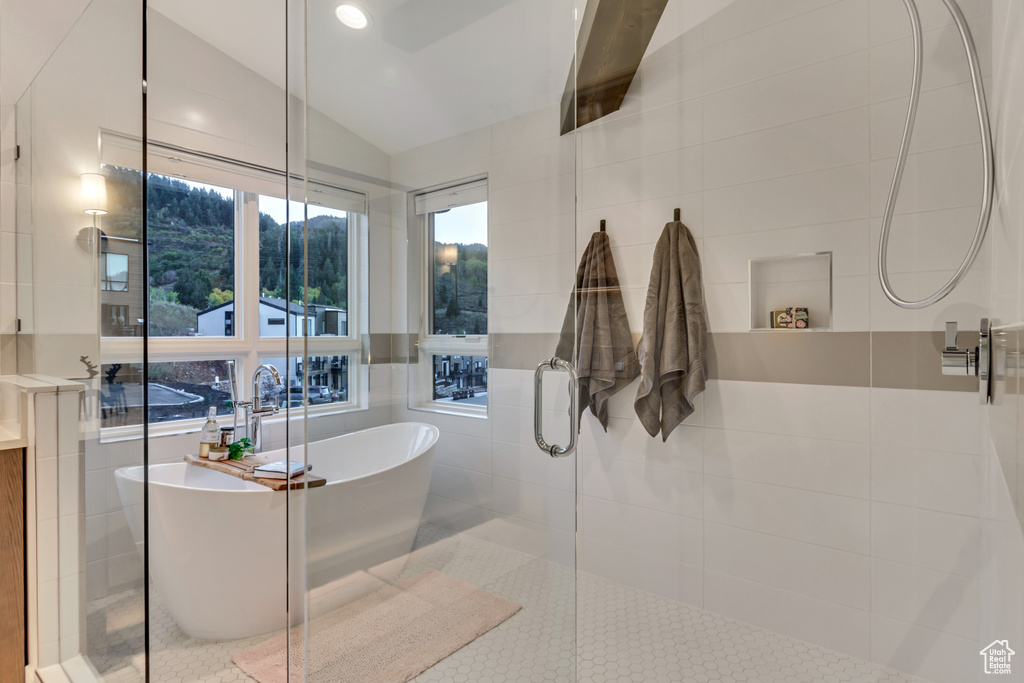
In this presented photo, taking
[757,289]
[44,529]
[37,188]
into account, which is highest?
[37,188]

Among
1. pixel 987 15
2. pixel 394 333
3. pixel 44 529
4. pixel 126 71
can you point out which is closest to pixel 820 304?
pixel 987 15

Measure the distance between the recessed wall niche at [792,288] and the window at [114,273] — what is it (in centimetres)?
205

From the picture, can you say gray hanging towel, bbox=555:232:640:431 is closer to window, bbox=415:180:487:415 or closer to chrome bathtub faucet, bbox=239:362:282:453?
window, bbox=415:180:487:415

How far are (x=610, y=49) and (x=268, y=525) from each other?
2257 millimetres

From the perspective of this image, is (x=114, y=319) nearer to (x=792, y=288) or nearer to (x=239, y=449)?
(x=239, y=449)

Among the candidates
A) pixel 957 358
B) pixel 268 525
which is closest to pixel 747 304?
pixel 957 358

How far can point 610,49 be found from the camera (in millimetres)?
2082

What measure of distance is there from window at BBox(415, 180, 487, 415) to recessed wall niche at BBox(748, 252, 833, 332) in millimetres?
1315

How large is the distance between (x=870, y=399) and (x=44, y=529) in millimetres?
2704

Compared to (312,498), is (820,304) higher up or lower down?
higher up

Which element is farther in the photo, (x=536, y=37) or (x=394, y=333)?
(x=536, y=37)

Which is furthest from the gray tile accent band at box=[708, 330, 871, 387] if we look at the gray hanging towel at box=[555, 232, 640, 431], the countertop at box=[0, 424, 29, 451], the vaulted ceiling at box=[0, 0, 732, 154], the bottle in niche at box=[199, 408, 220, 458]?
the countertop at box=[0, 424, 29, 451]

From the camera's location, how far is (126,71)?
4.31 ft

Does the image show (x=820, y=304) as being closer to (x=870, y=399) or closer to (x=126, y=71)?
(x=870, y=399)
